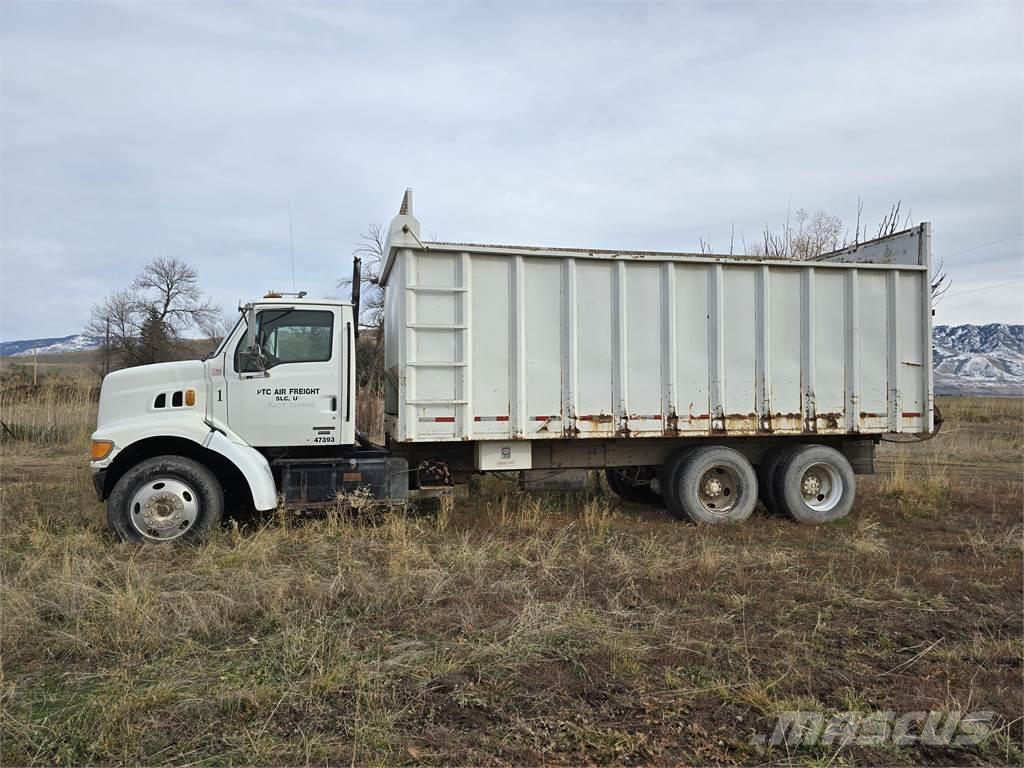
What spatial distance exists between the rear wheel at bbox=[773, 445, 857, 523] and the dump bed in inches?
14.4

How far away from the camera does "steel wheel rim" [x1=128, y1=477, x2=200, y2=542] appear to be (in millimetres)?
6023

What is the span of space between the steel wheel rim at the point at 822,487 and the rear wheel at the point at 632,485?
5.68ft

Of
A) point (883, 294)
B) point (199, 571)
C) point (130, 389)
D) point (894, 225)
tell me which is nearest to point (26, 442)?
point (130, 389)

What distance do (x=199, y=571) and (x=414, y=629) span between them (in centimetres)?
217

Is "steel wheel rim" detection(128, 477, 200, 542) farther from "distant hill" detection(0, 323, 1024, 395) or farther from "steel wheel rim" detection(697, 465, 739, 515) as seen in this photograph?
"distant hill" detection(0, 323, 1024, 395)

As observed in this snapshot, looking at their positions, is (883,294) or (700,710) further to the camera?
(883,294)

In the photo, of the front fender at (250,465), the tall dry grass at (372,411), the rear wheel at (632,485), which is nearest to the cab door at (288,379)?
the front fender at (250,465)

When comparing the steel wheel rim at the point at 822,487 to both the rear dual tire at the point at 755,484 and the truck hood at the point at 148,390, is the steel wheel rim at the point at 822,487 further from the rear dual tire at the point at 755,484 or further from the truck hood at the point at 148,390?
the truck hood at the point at 148,390

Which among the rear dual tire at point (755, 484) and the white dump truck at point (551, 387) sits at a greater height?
the white dump truck at point (551, 387)

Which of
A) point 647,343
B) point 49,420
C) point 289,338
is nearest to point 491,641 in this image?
point 289,338

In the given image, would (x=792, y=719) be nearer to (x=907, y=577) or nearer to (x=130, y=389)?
(x=907, y=577)

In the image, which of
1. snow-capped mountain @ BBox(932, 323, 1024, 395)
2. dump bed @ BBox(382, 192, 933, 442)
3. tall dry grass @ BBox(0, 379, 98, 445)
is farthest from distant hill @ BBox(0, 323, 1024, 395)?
dump bed @ BBox(382, 192, 933, 442)

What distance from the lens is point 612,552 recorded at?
573 centimetres

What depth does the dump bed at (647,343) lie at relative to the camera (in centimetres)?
669
